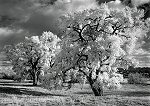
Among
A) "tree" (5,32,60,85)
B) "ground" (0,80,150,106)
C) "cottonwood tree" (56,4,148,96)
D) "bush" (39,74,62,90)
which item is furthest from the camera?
"tree" (5,32,60,85)

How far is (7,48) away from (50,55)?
1779 cm

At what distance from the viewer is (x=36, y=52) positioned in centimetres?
6619

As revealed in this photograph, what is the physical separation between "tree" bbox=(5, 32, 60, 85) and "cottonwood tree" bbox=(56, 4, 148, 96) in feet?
100

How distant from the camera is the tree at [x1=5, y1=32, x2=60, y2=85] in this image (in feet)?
215

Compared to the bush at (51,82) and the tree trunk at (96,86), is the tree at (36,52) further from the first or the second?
the tree trunk at (96,86)

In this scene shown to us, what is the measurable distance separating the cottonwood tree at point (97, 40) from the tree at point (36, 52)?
30573 millimetres

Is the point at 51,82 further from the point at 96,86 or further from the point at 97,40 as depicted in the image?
the point at 97,40

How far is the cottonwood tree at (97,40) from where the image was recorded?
32.9 metres

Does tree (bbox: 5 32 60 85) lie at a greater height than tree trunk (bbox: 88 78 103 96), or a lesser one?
greater

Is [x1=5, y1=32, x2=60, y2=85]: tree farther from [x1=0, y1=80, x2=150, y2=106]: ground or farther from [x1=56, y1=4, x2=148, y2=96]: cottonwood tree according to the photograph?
[x1=56, y1=4, x2=148, y2=96]: cottonwood tree

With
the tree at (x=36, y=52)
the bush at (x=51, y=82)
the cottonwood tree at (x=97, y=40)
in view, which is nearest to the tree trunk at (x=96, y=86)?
the cottonwood tree at (x=97, y=40)

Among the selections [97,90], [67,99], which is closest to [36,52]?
[97,90]

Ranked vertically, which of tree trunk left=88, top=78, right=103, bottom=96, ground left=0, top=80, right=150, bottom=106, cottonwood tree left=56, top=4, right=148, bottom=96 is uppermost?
cottonwood tree left=56, top=4, right=148, bottom=96

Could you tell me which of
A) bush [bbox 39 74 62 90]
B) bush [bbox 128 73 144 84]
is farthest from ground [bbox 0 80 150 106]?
bush [bbox 128 73 144 84]
